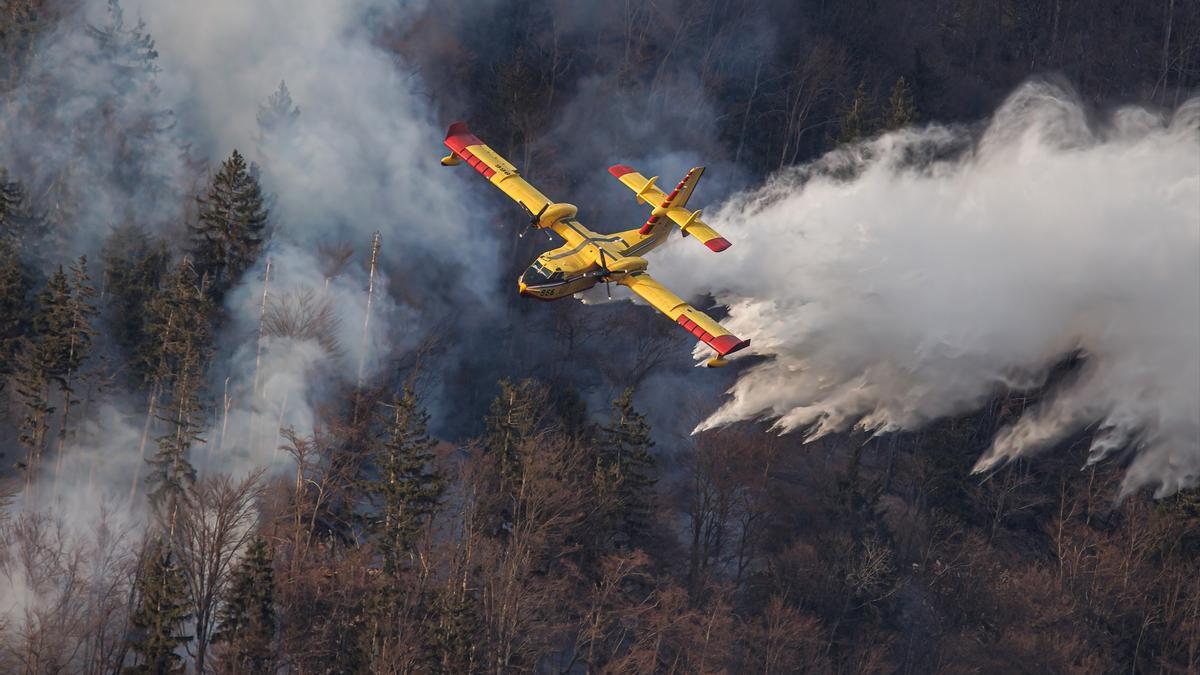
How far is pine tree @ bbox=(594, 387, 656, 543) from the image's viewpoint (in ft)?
230

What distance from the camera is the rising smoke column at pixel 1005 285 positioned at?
2370 inches

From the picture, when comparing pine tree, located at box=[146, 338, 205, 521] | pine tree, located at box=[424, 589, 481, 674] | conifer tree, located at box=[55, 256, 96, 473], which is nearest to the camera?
pine tree, located at box=[424, 589, 481, 674]

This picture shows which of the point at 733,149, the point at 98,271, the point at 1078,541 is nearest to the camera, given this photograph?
the point at 98,271

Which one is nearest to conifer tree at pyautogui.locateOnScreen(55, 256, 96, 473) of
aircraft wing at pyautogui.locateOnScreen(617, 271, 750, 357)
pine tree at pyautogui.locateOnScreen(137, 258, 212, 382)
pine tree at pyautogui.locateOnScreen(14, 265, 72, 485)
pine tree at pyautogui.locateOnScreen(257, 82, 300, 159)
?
pine tree at pyautogui.locateOnScreen(14, 265, 72, 485)

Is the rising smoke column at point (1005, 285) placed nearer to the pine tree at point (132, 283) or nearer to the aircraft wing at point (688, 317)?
the aircraft wing at point (688, 317)

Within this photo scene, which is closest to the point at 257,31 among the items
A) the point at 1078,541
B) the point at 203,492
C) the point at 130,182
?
the point at 130,182

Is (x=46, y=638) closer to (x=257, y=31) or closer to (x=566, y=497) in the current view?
(x=566, y=497)

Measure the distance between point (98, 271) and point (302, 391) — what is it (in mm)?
8739

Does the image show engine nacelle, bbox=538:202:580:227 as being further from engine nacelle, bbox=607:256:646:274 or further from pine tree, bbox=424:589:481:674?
pine tree, bbox=424:589:481:674

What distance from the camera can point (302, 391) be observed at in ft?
228

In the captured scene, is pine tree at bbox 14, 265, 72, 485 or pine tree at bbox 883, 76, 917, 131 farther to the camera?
pine tree at bbox 883, 76, 917, 131

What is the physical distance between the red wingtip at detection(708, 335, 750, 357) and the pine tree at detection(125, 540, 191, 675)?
659 inches

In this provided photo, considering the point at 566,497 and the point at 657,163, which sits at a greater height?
the point at 657,163

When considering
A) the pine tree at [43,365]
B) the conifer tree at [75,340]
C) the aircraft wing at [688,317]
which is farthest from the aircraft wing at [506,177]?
the pine tree at [43,365]
